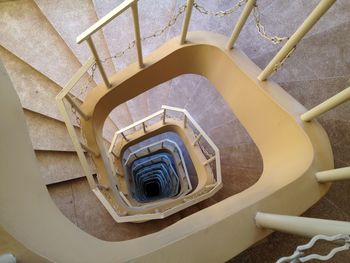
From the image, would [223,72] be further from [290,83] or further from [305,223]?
[305,223]

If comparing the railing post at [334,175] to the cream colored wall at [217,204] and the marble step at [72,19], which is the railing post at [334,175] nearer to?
the cream colored wall at [217,204]

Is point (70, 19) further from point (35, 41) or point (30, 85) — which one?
point (30, 85)

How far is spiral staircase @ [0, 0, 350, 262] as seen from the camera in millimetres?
1539

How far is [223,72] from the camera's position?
285cm

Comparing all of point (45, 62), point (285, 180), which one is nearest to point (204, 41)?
point (285, 180)

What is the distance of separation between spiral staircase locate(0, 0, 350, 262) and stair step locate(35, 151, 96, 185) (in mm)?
13

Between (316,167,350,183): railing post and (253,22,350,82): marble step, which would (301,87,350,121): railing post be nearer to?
(316,167,350,183): railing post

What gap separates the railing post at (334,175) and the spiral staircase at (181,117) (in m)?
0.03

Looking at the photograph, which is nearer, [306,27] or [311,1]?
[306,27]

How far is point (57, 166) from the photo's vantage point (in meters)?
3.72

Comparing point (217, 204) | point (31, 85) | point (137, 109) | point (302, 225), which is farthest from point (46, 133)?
point (302, 225)

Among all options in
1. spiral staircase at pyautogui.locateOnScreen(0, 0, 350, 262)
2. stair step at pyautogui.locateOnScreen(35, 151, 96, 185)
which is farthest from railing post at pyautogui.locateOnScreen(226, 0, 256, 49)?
stair step at pyautogui.locateOnScreen(35, 151, 96, 185)

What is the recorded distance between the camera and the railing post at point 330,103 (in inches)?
62.6

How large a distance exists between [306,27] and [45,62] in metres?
3.29
